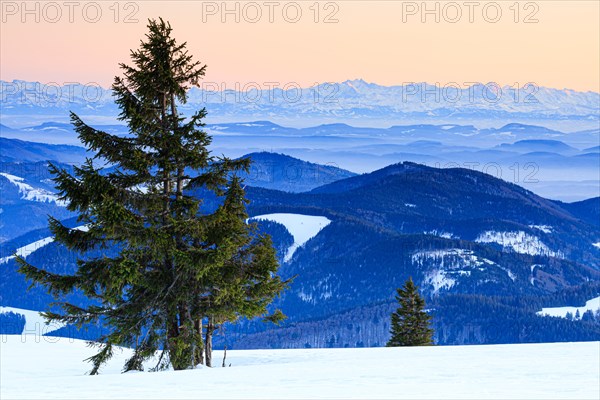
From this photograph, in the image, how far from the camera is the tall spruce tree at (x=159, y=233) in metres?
25.2

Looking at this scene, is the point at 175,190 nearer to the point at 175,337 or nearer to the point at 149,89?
the point at 149,89

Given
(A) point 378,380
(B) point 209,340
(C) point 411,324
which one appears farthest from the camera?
(C) point 411,324

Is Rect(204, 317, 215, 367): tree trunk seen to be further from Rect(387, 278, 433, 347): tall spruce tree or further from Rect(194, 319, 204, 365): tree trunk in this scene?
Rect(387, 278, 433, 347): tall spruce tree

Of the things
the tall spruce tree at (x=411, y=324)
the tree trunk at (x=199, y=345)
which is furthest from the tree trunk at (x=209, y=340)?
the tall spruce tree at (x=411, y=324)

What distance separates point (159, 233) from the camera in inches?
983

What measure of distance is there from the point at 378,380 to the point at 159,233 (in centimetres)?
839

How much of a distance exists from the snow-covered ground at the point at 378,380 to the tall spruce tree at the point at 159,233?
9.76 feet

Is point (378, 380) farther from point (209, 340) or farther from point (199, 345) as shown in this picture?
point (209, 340)

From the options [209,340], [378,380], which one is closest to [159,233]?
[209,340]

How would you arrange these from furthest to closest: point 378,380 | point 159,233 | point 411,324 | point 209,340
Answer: point 411,324 → point 209,340 → point 159,233 → point 378,380

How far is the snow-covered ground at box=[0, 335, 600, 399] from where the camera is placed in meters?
18.2

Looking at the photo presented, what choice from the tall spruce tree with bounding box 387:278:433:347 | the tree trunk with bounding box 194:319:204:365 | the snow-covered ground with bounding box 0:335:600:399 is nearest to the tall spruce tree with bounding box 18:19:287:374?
the tree trunk with bounding box 194:319:204:365

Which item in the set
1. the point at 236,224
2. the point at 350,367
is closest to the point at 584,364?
Result: the point at 350,367

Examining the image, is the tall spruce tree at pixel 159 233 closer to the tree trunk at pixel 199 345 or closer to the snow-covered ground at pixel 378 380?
the tree trunk at pixel 199 345
